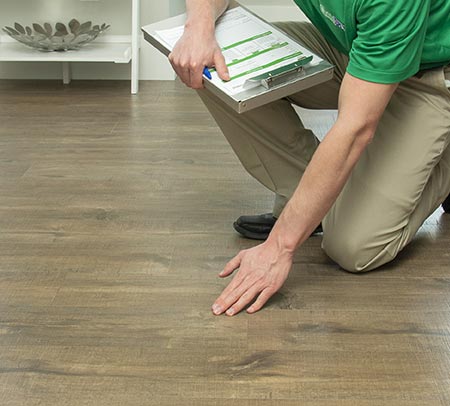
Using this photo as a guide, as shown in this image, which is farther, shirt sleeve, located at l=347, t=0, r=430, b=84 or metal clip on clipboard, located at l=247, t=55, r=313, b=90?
metal clip on clipboard, located at l=247, t=55, r=313, b=90

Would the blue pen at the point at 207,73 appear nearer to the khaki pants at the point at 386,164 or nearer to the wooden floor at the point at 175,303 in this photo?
the khaki pants at the point at 386,164

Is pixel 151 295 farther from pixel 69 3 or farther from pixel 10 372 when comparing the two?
pixel 69 3

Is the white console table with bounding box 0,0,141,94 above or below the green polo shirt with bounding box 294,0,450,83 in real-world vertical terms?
below

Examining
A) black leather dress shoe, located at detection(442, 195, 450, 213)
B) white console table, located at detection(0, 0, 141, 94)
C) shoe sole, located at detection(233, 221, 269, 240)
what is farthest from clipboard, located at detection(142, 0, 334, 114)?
white console table, located at detection(0, 0, 141, 94)

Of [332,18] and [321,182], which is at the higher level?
[332,18]

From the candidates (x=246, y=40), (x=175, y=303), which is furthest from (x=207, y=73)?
(x=175, y=303)

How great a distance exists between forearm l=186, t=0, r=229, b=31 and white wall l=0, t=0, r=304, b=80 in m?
1.39

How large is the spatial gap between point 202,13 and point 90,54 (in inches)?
52.4

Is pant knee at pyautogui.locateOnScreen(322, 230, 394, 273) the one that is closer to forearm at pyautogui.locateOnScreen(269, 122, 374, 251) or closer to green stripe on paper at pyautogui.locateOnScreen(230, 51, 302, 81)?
forearm at pyautogui.locateOnScreen(269, 122, 374, 251)

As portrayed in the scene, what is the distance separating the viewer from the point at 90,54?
280 cm

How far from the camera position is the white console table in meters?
2.75

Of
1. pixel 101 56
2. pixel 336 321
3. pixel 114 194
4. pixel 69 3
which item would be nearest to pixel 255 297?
pixel 336 321

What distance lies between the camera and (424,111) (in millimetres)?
Answer: 1478

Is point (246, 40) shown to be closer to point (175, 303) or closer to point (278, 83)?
point (278, 83)
